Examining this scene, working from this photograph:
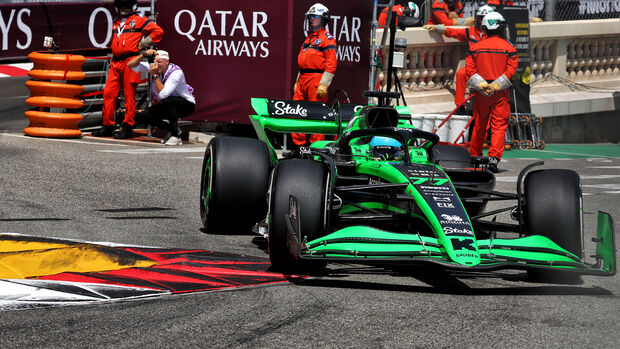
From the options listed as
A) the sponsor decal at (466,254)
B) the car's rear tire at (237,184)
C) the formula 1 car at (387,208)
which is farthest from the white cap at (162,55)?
the sponsor decal at (466,254)

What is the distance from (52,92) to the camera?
14156 mm

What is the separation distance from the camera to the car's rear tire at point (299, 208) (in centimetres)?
640

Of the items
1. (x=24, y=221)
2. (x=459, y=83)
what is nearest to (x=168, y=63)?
(x=459, y=83)

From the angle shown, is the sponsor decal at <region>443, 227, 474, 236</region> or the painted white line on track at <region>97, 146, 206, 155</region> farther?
the painted white line on track at <region>97, 146, 206, 155</region>

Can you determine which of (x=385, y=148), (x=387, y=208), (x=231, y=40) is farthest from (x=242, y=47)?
(x=387, y=208)

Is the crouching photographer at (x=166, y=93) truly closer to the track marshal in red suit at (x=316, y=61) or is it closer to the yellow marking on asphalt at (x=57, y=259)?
the track marshal in red suit at (x=316, y=61)

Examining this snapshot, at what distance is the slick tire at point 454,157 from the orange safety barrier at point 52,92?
6.68 meters

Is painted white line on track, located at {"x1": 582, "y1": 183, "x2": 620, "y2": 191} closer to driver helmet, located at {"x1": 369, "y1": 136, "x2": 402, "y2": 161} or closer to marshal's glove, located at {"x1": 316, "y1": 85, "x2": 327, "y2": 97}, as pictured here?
marshal's glove, located at {"x1": 316, "y1": 85, "x2": 327, "y2": 97}

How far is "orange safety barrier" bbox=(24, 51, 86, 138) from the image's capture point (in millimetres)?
14102

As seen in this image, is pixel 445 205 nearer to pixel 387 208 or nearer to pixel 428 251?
pixel 428 251

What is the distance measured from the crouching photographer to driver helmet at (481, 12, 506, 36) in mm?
4078

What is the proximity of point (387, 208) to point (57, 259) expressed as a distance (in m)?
2.12

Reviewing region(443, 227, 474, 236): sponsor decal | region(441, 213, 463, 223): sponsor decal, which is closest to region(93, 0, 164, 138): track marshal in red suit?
region(441, 213, 463, 223): sponsor decal

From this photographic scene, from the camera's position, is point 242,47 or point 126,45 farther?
point 242,47
